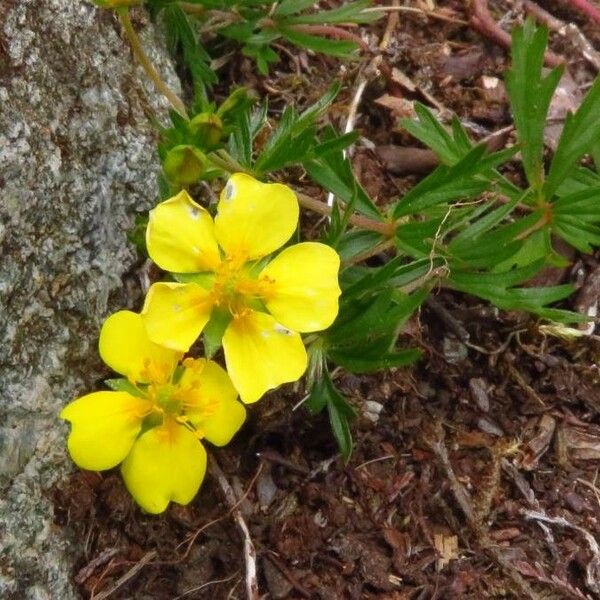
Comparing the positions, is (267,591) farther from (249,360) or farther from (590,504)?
(590,504)

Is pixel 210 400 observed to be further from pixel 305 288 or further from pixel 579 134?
pixel 579 134

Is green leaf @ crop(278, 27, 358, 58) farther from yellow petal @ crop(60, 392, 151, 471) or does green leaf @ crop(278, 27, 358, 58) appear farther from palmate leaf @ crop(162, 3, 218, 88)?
yellow petal @ crop(60, 392, 151, 471)

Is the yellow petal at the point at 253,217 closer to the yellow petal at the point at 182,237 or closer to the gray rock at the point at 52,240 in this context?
the yellow petal at the point at 182,237

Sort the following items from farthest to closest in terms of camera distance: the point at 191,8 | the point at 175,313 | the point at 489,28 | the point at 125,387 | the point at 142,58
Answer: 1. the point at 489,28
2. the point at 191,8
3. the point at 142,58
4. the point at 125,387
5. the point at 175,313

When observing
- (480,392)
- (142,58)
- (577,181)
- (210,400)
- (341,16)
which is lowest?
(480,392)

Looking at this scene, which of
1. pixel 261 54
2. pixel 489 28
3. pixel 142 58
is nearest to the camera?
pixel 142 58

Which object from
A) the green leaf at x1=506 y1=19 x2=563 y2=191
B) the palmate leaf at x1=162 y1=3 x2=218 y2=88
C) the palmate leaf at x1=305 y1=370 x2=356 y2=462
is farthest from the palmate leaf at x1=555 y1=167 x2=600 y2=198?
Result: the palmate leaf at x1=162 y1=3 x2=218 y2=88

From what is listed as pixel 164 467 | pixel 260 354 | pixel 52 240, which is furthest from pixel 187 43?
pixel 164 467

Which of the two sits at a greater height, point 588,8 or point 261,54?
point 261,54
